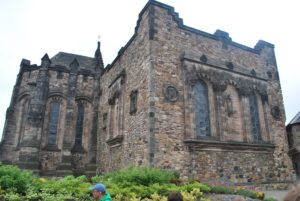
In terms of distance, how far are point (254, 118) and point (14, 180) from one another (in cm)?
1225

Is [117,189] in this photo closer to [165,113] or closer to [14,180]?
[14,180]

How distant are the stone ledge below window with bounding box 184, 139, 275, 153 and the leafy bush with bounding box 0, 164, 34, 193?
6.56 m

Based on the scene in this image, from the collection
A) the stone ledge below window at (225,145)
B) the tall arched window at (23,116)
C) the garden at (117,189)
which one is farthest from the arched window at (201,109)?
the tall arched window at (23,116)

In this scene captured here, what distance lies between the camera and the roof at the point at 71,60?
22.3 m

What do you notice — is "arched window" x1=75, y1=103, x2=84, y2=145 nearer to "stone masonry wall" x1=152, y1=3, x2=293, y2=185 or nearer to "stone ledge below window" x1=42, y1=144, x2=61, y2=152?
"stone ledge below window" x1=42, y1=144, x2=61, y2=152

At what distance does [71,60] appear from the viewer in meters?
23.2

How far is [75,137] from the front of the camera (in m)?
18.7

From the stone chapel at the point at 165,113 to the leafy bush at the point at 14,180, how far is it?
15.3 feet

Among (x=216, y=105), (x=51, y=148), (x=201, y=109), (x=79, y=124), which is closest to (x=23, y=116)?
(x=51, y=148)

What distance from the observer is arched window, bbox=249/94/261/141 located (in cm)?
1425

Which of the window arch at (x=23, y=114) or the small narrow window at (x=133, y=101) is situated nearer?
the small narrow window at (x=133, y=101)

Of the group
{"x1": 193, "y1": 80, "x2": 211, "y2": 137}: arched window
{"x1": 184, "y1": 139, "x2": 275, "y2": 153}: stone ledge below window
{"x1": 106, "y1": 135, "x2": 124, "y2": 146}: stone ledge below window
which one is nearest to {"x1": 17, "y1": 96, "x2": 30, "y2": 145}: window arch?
{"x1": 106, "y1": 135, "x2": 124, "y2": 146}: stone ledge below window

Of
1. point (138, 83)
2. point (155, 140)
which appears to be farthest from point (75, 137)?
point (155, 140)

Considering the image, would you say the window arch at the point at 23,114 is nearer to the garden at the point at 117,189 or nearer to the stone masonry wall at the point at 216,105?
the garden at the point at 117,189
